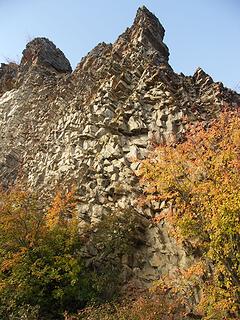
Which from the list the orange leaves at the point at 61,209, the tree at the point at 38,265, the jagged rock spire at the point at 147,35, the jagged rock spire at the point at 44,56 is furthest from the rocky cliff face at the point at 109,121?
the jagged rock spire at the point at 44,56

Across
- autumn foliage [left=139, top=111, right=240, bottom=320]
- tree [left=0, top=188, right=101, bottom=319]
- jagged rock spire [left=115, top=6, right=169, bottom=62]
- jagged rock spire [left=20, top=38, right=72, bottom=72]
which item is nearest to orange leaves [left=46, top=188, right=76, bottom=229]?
Answer: tree [left=0, top=188, right=101, bottom=319]

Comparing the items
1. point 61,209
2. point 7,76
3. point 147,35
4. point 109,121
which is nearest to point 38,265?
point 61,209

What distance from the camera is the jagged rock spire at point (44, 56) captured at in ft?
127

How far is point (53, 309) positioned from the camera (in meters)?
14.7

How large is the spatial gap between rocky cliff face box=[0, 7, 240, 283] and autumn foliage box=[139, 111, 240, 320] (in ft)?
6.83

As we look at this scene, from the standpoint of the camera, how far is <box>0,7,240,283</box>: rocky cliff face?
59.3 ft

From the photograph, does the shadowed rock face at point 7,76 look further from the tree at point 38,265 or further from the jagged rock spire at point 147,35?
the tree at point 38,265

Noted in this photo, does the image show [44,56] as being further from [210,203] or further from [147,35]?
[210,203]

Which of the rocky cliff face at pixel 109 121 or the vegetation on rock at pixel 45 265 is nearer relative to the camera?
the vegetation on rock at pixel 45 265

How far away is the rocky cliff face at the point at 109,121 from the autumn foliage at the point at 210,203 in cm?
208

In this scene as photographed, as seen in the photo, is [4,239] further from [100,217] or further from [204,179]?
[204,179]

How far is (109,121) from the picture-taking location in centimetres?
2258

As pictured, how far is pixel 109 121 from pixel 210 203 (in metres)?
10.7

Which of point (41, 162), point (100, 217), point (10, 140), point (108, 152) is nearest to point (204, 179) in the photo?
point (100, 217)
